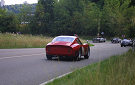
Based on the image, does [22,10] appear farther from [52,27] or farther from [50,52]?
[50,52]

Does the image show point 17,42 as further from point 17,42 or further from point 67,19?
point 67,19

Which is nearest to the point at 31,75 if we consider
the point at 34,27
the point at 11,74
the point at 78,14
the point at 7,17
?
the point at 11,74

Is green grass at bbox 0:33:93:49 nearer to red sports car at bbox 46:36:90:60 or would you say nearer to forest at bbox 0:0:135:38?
red sports car at bbox 46:36:90:60

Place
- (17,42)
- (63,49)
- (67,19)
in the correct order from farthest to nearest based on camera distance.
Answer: (67,19) → (17,42) → (63,49)

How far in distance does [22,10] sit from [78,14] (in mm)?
23035

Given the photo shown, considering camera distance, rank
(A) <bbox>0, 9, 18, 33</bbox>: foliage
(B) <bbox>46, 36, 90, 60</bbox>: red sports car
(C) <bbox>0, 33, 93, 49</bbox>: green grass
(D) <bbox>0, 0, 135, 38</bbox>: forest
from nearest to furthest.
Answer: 1. (B) <bbox>46, 36, 90, 60</bbox>: red sports car
2. (C) <bbox>0, 33, 93, 49</bbox>: green grass
3. (A) <bbox>0, 9, 18, 33</bbox>: foliage
4. (D) <bbox>0, 0, 135, 38</bbox>: forest

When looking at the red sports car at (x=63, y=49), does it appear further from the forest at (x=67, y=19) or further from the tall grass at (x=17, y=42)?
the forest at (x=67, y=19)

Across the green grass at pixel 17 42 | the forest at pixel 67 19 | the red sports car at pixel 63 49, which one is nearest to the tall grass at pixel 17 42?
→ the green grass at pixel 17 42

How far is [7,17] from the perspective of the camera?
93.8m

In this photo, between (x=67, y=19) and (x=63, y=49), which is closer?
(x=63, y=49)

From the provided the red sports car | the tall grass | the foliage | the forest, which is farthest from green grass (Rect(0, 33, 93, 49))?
the forest

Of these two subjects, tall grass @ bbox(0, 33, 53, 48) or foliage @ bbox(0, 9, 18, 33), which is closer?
tall grass @ bbox(0, 33, 53, 48)

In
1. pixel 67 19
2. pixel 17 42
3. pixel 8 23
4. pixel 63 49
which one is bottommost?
pixel 8 23

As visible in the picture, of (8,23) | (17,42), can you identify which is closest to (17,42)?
(17,42)
